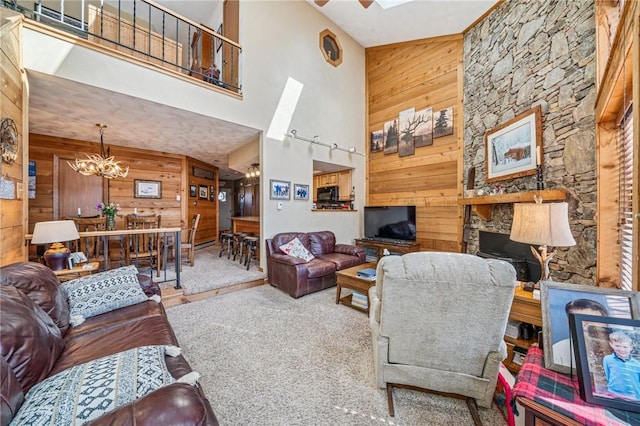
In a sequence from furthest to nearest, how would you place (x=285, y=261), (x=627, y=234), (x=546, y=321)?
(x=285, y=261), (x=627, y=234), (x=546, y=321)

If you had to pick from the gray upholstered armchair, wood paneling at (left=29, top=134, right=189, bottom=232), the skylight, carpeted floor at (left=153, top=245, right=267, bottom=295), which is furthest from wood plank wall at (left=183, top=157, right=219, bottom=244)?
the gray upholstered armchair

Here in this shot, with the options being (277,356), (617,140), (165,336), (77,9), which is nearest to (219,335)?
(277,356)

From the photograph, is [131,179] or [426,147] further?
[131,179]

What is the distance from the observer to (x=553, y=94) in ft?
8.57

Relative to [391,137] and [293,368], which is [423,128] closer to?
[391,137]

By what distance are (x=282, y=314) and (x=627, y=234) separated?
3.16 meters

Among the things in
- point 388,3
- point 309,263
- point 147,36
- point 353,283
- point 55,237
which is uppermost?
point 388,3

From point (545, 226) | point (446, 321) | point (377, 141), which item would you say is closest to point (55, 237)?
point (446, 321)

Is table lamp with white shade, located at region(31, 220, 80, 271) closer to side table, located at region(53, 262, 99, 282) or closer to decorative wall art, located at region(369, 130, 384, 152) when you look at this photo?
side table, located at region(53, 262, 99, 282)

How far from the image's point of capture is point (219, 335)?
2354 millimetres

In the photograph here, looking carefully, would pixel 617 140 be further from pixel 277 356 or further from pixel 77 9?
pixel 77 9

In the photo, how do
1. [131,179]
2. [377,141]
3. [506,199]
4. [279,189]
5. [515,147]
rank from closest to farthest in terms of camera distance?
[506,199], [515,147], [279,189], [131,179], [377,141]

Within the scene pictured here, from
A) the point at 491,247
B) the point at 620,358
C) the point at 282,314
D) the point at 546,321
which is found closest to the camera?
the point at 620,358

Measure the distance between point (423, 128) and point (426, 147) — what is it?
404mm
